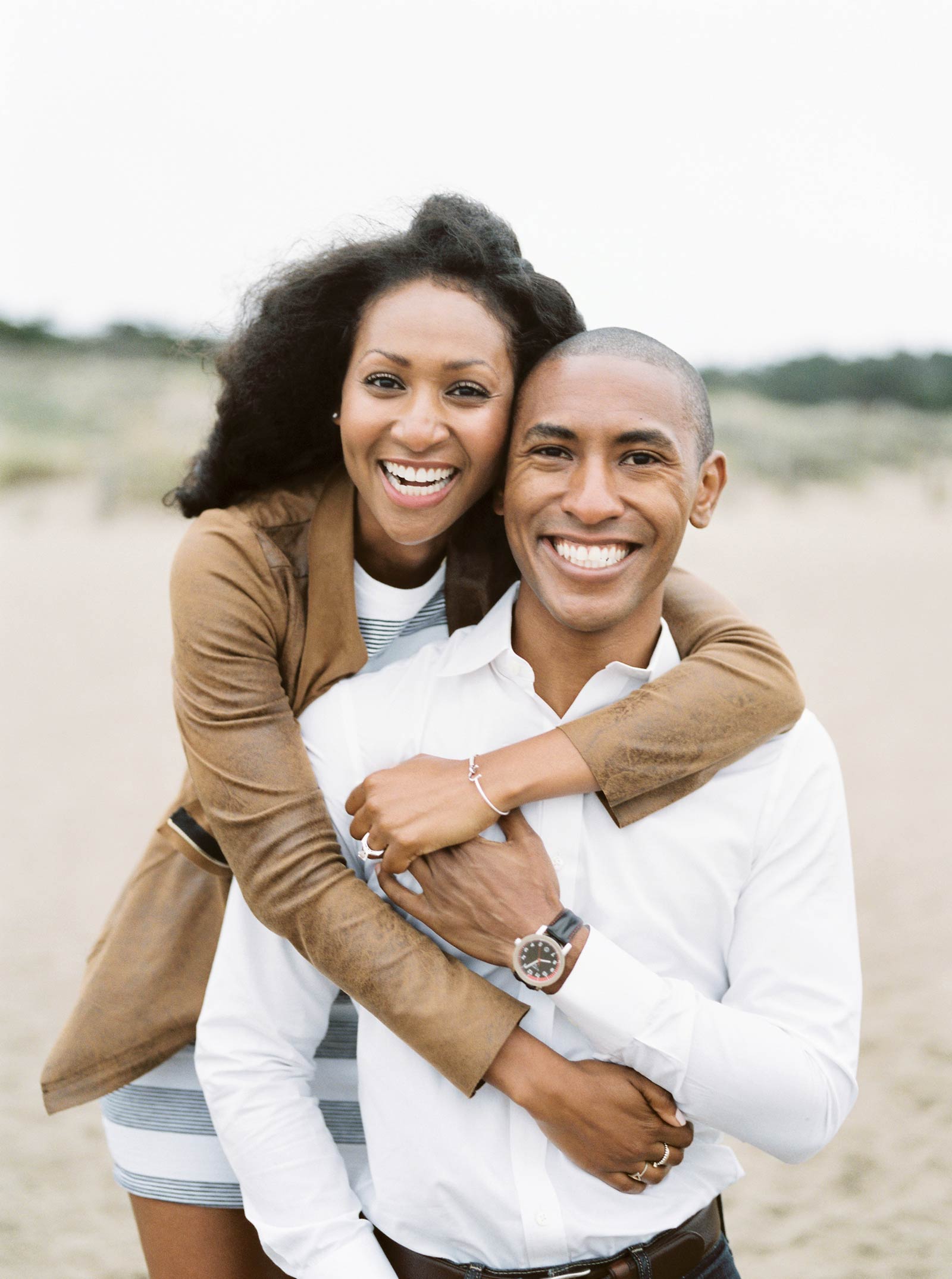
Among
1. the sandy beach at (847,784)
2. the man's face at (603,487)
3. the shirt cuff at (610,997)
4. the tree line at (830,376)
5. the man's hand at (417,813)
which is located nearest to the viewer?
the shirt cuff at (610,997)

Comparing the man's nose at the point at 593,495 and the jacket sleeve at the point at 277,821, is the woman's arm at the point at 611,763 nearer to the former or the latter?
the jacket sleeve at the point at 277,821

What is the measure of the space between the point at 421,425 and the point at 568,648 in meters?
0.46

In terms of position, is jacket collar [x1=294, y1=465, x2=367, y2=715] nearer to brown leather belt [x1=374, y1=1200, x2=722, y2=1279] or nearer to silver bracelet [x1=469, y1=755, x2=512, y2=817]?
silver bracelet [x1=469, y1=755, x2=512, y2=817]

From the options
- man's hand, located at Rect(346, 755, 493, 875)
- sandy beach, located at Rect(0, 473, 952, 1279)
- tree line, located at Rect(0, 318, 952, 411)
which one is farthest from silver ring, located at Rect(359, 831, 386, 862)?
tree line, located at Rect(0, 318, 952, 411)

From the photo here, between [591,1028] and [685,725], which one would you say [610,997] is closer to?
[591,1028]

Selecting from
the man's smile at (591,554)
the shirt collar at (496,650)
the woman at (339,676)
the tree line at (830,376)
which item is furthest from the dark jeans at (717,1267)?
the tree line at (830,376)

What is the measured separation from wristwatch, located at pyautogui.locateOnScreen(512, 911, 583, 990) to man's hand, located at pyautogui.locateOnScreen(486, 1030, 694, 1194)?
0.33 feet

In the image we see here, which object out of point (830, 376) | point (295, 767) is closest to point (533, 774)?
point (295, 767)

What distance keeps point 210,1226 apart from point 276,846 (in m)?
0.98

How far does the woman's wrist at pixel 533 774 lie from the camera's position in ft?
6.62

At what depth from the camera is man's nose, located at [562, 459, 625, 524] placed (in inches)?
81.4

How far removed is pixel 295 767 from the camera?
211 centimetres

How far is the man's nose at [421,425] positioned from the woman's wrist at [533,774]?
0.57m

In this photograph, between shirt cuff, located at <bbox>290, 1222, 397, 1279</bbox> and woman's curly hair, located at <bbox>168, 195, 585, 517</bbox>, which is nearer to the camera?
shirt cuff, located at <bbox>290, 1222, 397, 1279</bbox>
